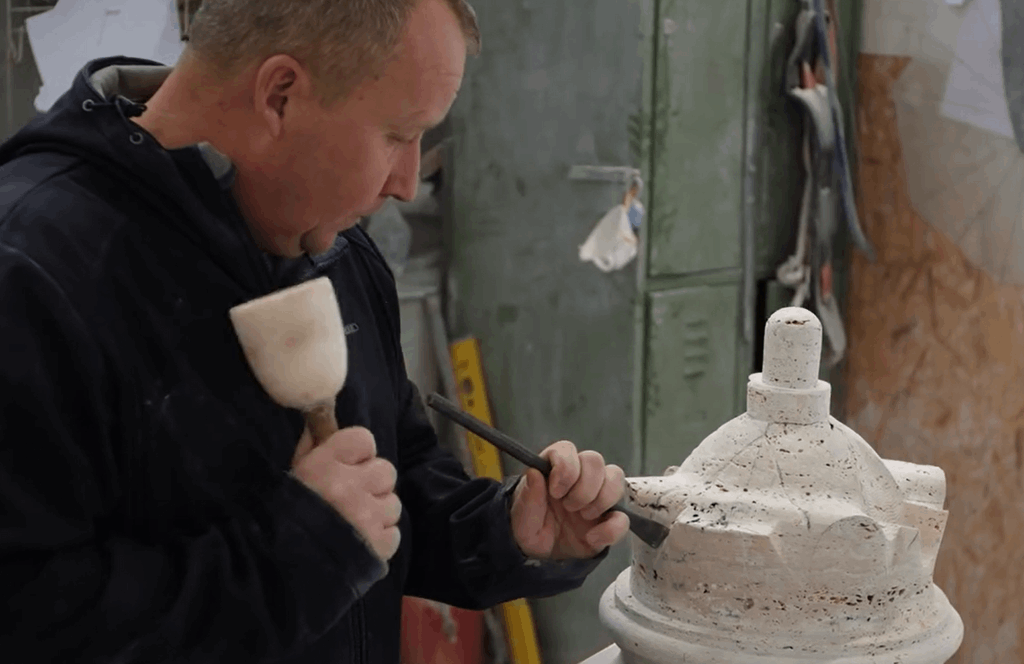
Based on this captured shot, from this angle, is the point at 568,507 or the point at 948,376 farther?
the point at 948,376

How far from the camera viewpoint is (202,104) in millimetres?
1084

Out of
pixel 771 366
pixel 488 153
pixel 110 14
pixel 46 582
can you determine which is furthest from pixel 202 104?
pixel 488 153

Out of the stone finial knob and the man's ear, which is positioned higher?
the man's ear

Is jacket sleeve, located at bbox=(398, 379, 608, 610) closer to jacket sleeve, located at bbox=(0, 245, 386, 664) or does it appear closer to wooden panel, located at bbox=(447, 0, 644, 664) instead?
jacket sleeve, located at bbox=(0, 245, 386, 664)

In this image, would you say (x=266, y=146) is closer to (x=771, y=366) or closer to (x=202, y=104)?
(x=202, y=104)

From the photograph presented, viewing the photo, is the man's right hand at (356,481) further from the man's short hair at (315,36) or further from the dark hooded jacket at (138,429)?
the man's short hair at (315,36)

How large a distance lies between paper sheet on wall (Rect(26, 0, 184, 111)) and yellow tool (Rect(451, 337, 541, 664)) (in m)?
0.97

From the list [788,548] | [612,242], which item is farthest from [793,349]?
[612,242]

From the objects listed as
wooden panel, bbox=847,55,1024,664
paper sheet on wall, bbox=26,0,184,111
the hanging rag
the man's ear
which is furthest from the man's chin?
wooden panel, bbox=847,55,1024,664

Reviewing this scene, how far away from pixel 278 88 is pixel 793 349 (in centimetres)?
59

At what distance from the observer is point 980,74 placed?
289 cm

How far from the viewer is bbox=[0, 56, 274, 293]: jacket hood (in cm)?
105

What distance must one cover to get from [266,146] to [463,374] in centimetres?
170

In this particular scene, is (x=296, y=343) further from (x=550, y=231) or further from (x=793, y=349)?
(x=550, y=231)
